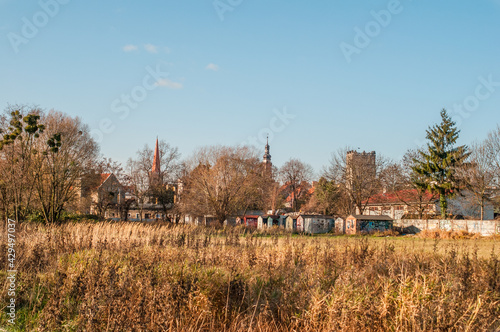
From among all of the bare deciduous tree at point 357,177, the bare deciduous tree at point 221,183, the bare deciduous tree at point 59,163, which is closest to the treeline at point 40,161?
the bare deciduous tree at point 59,163

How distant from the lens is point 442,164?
147 feet

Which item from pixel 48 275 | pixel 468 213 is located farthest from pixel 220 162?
pixel 48 275

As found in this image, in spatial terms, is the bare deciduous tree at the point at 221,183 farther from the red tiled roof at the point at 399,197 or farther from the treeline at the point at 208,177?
the red tiled roof at the point at 399,197

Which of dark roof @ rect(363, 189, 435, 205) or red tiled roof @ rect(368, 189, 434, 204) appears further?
red tiled roof @ rect(368, 189, 434, 204)

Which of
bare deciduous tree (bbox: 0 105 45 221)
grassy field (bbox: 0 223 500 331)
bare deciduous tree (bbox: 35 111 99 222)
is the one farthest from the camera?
bare deciduous tree (bbox: 35 111 99 222)

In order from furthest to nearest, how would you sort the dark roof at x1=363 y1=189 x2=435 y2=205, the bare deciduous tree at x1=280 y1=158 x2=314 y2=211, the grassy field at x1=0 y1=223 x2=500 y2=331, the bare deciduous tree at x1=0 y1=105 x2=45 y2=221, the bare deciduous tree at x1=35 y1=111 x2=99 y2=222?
the bare deciduous tree at x1=280 y1=158 x2=314 y2=211, the dark roof at x1=363 y1=189 x2=435 y2=205, the bare deciduous tree at x1=35 y1=111 x2=99 y2=222, the bare deciduous tree at x1=0 y1=105 x2=45 y2=221, the grassy field at x1=0 y1=223 x2=500 y2=331

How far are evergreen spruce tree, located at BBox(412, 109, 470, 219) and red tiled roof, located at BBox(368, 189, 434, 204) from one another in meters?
3.60

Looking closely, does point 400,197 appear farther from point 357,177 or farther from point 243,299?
point 243,299

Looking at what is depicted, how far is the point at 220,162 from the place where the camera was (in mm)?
43094

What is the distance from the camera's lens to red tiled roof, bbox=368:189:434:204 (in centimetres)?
5054

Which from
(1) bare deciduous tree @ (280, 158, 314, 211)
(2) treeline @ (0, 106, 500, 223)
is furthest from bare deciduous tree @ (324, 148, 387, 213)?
(1) bare deciduous tree @ (280, 158, 314, 211)

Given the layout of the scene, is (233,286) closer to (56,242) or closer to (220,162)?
(56,242)

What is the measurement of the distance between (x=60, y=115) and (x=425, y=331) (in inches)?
1234

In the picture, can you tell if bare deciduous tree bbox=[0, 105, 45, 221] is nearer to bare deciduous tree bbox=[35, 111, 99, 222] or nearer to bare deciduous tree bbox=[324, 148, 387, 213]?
bare deciduous tree bbox=[35, 111, 99, 222]
